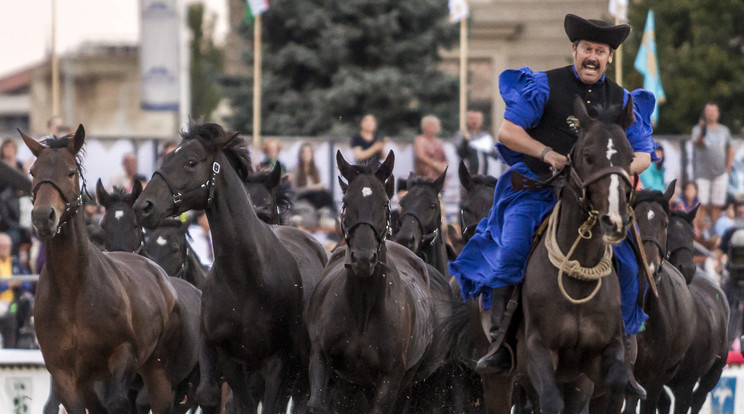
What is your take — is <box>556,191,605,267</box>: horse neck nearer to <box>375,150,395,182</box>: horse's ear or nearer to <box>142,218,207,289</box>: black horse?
<box>375,150,395,182</box>: horse's ear

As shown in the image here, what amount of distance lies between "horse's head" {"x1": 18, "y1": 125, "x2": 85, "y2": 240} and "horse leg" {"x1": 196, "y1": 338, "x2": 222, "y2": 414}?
133 centimetres

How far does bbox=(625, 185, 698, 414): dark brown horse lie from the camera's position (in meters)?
10.3

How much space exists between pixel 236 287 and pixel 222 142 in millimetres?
1013

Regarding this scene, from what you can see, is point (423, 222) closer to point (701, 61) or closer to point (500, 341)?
point (500, 341)

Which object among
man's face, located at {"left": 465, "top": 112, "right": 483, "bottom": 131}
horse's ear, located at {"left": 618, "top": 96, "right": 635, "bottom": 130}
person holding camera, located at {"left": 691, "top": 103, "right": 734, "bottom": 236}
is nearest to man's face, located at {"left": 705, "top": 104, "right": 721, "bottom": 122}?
person holding camera, located at {"left": 691, "top": 103, "right": 734, "bottom": 236}

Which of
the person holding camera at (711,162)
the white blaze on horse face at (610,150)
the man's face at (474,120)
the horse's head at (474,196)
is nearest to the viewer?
the white blaze on horse face at (610,150)

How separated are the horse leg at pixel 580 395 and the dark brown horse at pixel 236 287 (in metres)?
2.23

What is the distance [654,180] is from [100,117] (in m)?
55.3

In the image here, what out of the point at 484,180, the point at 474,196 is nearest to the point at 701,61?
the point at 484,180

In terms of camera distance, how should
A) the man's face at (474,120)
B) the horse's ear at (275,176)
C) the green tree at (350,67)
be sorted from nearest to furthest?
the horse's ear at (275,176) < the man's face at (474,120) < the green tree at (350,67)

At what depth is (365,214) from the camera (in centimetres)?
883

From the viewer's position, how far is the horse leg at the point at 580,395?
8125mm

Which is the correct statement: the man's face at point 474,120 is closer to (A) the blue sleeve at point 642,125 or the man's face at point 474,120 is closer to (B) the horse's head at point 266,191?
(B) the horse's head at point 266,191

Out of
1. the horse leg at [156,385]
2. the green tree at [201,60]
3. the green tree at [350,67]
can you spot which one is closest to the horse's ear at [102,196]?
the horse leg at [156,385]
